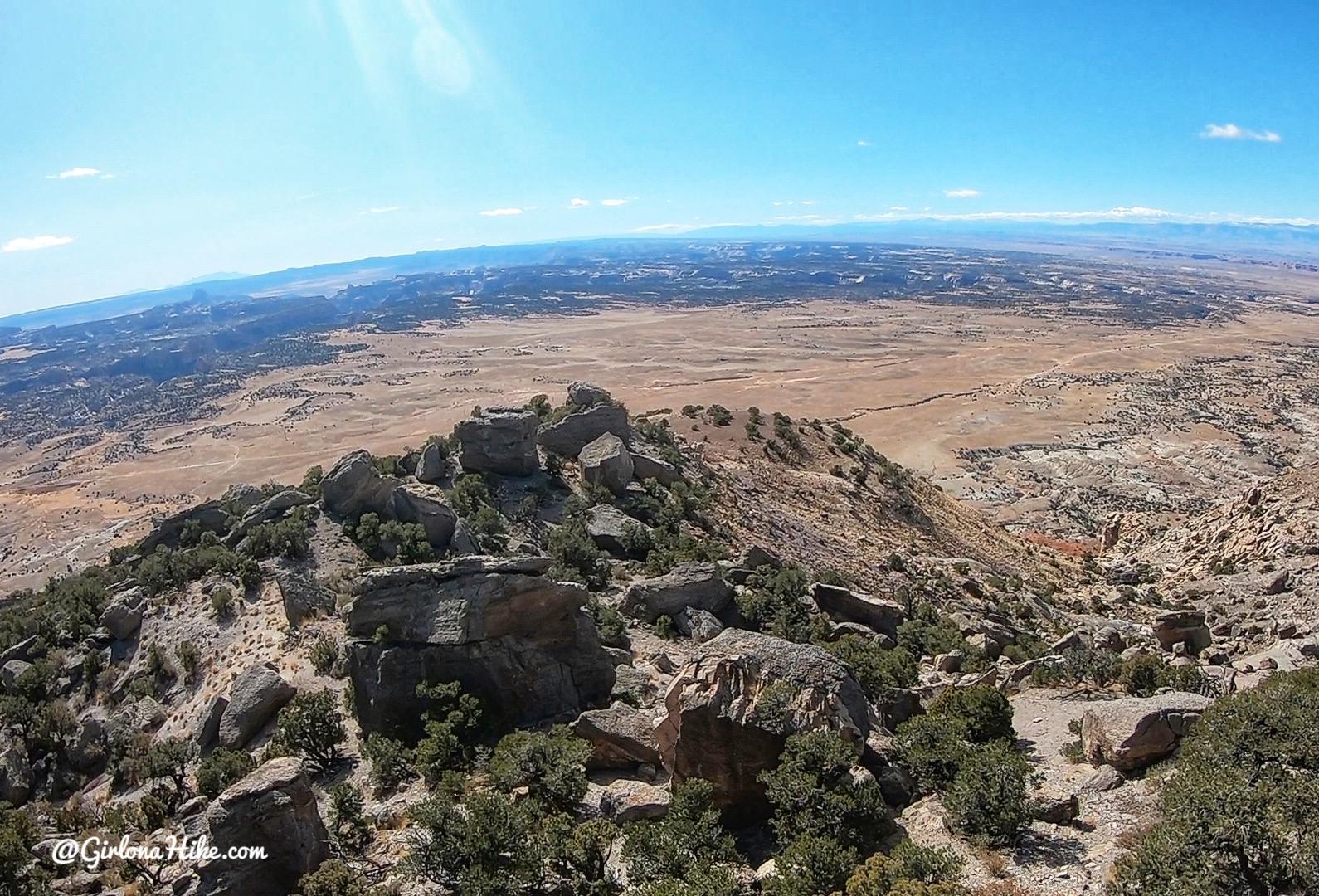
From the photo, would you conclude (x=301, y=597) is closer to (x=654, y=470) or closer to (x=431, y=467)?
(x=431, y=467)

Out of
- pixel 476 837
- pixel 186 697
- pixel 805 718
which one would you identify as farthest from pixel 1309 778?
pixel 186 697

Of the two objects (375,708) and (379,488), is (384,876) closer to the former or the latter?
(375,708)

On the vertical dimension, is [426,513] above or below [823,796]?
above

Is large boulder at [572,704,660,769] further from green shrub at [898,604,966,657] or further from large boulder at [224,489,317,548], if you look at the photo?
large boulder at [224,489,317,548]

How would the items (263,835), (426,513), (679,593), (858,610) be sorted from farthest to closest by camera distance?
(426,513)
(858,610)
(679,593)
(263,835)

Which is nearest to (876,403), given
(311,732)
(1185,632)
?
(1185,632)
